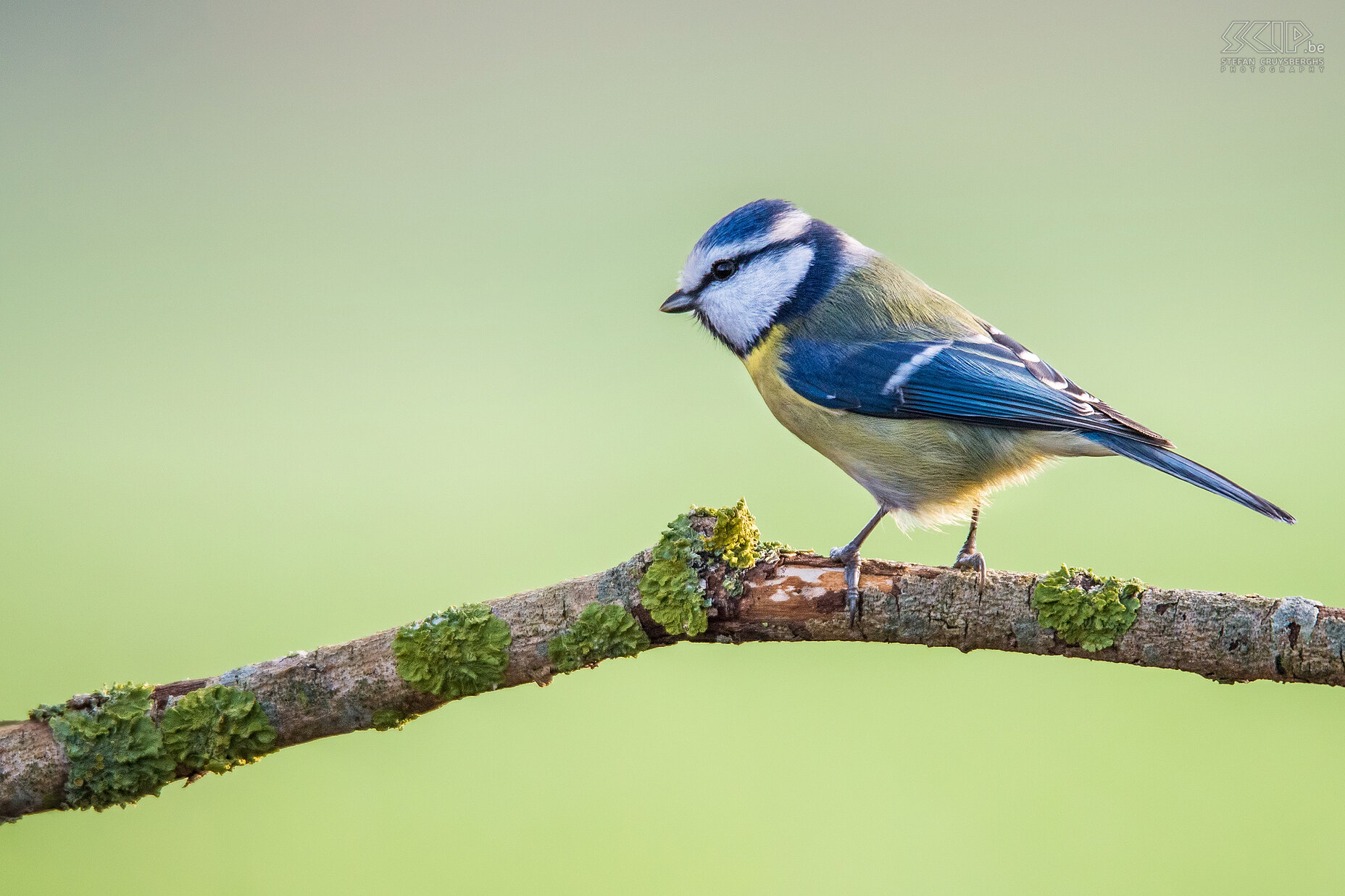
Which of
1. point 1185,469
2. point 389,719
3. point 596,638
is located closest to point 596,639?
point 596,638

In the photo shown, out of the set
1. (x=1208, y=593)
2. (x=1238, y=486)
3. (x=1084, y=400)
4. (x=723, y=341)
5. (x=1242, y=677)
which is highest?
(x=723, y=341)

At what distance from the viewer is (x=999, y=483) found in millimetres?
1681

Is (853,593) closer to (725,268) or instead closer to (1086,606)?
(1086,606)

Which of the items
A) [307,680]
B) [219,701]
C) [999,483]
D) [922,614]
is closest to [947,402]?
[999,483]

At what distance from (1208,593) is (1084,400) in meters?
0.44

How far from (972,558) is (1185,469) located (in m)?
0.33

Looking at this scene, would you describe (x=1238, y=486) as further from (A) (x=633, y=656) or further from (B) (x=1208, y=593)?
(A) (x=633, y=656)

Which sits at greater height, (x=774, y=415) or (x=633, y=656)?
(x=774, y=415)

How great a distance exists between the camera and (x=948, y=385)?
163cm

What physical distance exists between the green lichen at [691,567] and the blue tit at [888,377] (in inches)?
7.2

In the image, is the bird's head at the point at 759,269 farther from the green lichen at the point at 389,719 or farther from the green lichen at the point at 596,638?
the green lichen at the point at 389,719

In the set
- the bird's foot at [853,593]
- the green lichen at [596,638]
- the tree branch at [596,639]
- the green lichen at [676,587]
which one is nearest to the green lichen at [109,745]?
the tree branch at [596,639]

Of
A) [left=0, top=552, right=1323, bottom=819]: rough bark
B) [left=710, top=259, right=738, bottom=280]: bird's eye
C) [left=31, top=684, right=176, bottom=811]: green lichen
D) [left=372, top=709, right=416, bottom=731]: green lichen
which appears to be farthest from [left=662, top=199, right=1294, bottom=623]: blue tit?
[left=31, top=684, right=176, bottom=811]: green lichen

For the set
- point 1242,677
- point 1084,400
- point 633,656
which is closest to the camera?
point 1242,677
